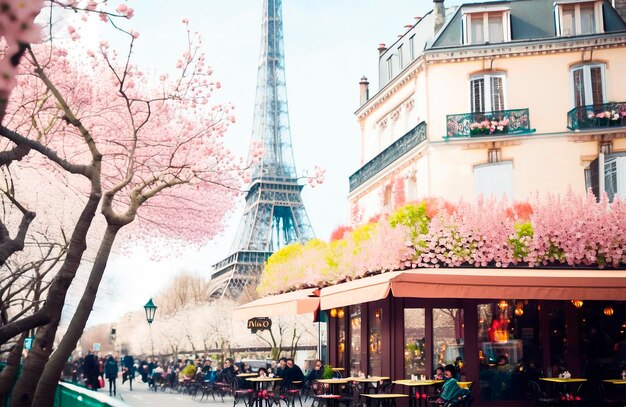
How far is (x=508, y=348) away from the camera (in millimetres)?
16453

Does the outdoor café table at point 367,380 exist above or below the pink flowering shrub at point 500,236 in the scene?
below

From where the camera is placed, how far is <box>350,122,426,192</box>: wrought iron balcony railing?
941 inches

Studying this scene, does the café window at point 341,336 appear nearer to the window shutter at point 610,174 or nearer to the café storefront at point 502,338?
the café storefront at point 502,338

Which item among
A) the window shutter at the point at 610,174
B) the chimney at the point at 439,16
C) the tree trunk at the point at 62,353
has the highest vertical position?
the chimney at the point at 439,16

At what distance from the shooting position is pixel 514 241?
53.4 ft

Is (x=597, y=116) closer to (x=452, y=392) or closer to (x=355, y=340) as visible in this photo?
(x=355, y=340)

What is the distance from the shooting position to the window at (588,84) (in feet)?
74.1

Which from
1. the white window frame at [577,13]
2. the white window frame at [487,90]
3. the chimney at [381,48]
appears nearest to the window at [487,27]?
the white window frame at [487,90]

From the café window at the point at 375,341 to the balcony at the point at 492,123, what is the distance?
269 inches

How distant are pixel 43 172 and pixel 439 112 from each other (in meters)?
11.0

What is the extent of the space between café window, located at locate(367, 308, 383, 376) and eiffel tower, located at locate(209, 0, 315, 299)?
48.0m

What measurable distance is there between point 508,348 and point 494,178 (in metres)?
7.59

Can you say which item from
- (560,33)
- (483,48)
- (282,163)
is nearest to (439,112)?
(483,48)

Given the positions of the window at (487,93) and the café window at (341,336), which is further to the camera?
the window at (487,93)
